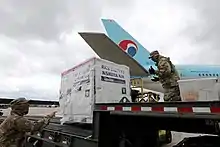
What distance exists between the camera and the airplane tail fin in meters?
16.5

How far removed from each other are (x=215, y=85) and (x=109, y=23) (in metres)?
14.9

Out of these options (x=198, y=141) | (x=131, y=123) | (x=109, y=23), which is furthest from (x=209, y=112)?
(x=109, y=23)

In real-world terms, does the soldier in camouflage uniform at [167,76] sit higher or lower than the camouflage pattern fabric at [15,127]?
higher

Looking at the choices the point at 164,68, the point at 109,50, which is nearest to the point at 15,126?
the point at 164,68

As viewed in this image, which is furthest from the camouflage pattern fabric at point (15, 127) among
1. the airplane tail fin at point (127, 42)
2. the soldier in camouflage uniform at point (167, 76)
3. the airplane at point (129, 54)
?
the airplane tail fin at point (127, 42)

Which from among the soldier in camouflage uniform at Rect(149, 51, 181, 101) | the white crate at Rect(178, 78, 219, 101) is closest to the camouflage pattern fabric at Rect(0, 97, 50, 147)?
the white crate at Rect(178, 78, 219, 101)

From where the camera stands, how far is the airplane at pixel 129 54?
12.5m

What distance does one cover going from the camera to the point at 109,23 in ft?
58.0

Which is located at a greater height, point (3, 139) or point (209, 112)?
point (209, 112)

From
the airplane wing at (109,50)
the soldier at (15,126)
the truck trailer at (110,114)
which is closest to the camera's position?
the truck trailer at (110,114)

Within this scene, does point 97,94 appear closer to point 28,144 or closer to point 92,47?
point 28,144

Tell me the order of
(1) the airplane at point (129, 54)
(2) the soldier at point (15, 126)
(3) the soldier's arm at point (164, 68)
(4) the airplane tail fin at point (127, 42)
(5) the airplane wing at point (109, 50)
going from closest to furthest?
(2) the soldier at point (15, 126)
(3) the soldier's arm at point (164, 68)
(5) the airplane wing at point (109, 50)
(1) the airplane at point (129, 54)
(4) the airplane tail fin at point (127, 42)

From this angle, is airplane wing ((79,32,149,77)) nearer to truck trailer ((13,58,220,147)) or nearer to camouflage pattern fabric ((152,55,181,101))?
camouflage pattern fabric ((152,55,181,101))

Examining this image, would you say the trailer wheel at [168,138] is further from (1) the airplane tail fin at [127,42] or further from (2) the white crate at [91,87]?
(1) the airplane tail fin at [127,42]
